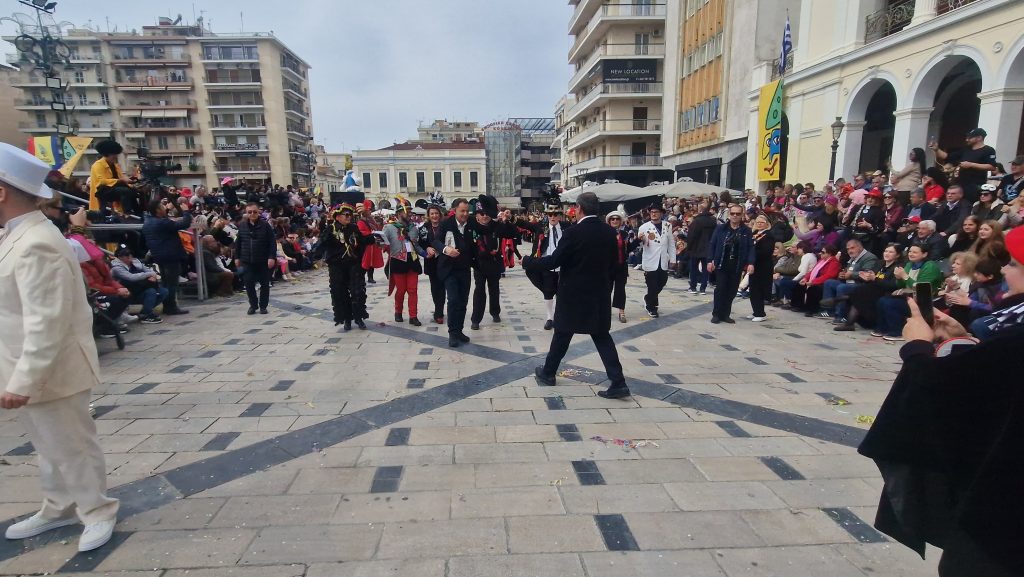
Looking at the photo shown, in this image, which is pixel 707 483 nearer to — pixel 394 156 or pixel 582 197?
pixel 582 197

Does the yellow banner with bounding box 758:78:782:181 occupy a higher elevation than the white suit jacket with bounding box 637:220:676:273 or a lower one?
higher

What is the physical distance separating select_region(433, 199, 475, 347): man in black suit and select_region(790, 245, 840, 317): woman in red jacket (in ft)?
19.8

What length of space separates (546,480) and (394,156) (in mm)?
67404

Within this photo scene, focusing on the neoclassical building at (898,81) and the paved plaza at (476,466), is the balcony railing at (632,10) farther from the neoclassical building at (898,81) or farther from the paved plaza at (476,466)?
the paved plaza at (476,466)

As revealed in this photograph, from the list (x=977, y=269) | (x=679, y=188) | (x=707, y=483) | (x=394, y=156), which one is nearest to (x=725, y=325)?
(x=977, y=269)

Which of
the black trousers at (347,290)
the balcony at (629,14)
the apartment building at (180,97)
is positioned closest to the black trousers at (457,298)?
the black trousers at (347,290)

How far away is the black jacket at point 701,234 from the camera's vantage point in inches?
451

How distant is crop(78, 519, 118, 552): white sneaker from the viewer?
8.82ft

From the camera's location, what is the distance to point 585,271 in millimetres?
4848

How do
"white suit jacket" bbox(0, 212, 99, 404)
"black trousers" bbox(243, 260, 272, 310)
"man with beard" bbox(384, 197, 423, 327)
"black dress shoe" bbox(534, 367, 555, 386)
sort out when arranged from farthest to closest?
1. "black trousers" bbox(243, 260, 272, 310)
2. "man with beard" bbox(384, 197, 423, 327)
3. "black dress shoe" bbox(534, 367, 555, 386)
4. "white suit jacket" bbox(0, 212, 99, 404)

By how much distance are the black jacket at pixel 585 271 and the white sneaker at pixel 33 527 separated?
3829mm

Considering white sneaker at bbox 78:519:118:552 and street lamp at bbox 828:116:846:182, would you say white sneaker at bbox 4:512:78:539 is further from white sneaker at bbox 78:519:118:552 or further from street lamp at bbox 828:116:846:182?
street lamp at bbox 828:116:846:182

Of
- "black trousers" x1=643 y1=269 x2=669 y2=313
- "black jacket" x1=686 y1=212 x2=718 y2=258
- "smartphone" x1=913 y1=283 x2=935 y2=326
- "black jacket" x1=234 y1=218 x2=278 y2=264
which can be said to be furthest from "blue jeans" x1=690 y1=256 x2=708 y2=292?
"smartphone" x1=913 y1=283 x2=935 y2=326

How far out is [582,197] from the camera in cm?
500
